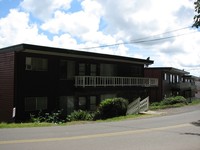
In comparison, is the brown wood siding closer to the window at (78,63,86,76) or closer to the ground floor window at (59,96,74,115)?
the ground floor window at (59,96,74,115)

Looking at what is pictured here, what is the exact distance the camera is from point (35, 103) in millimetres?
25734

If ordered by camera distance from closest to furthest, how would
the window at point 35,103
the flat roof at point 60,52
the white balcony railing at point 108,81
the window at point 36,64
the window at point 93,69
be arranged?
the flat roof at point 60,52 → the window at point 35,103 → the window at point 36,64 → the white balcony railing at point 108,81 → the window at point 93,69

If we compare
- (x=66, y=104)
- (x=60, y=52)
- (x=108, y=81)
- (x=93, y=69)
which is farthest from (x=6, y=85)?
(x=108, y=81)

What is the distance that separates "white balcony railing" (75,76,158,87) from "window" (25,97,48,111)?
12.5 feet

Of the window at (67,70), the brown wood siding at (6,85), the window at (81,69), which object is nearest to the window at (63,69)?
the window at (67,70)

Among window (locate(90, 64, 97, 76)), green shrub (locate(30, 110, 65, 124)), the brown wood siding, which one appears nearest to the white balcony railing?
window (locate(90, 64, 97, 76))

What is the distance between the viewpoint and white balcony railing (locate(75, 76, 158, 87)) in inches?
1150

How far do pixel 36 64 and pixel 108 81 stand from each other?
27.9ft

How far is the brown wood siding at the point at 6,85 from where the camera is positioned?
971 inches

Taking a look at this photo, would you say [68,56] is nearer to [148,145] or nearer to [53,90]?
[53,90]

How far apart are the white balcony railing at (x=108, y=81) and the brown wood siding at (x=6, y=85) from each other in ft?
20.8

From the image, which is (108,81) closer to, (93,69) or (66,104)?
(93,69)

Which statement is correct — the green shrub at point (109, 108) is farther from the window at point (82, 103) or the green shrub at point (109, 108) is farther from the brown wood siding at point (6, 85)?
the brown wood siding at point (6, 85)

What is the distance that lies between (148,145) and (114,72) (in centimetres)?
2371
